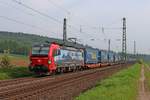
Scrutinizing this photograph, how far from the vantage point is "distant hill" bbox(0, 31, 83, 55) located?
117262mm

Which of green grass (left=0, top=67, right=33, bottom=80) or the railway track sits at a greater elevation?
green grass (left=0, top=67, right=33, bottom=80)

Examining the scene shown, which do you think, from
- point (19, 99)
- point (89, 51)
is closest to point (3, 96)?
point (19, 99)

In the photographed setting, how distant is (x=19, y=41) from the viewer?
160625 millimetres

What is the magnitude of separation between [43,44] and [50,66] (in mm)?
2351

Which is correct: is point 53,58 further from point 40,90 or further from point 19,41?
point 19,41

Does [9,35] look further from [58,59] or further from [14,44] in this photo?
[58,59]

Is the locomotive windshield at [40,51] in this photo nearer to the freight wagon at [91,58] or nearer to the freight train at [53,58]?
the freight train at [53,58]

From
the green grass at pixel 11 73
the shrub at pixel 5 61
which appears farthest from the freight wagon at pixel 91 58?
the green grass at pixel 11 73

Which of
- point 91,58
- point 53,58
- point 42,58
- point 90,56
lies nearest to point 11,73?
A: point 42,58

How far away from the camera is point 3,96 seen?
19.2 meters

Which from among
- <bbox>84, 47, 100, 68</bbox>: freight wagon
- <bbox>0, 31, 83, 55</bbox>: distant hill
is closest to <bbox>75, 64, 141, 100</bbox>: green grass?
<bbox>84, 47, 100, 68</bbox>: freight wagon

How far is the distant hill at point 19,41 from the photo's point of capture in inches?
4617

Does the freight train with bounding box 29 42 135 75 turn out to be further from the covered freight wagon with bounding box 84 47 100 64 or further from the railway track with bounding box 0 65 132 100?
the covered freight wagon with bounding box 84 47 100 64

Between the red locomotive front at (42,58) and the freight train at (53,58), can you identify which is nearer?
the red locomotive front at (42,58)
